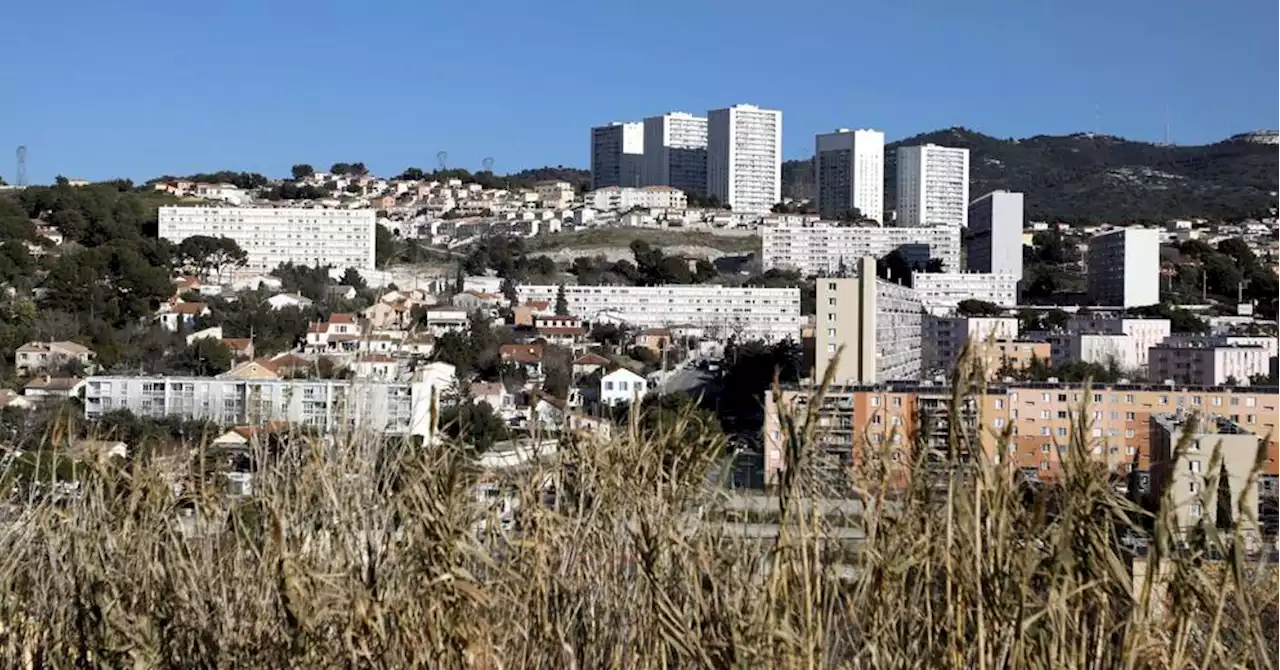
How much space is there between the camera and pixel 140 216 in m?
37.1

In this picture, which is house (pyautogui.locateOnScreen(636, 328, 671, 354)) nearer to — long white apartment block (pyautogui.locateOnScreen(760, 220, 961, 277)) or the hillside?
long white apartment block (pyautogui.locateOnScreen(760, 220, 961, 277))

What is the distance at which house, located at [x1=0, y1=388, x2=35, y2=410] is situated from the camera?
12.6m

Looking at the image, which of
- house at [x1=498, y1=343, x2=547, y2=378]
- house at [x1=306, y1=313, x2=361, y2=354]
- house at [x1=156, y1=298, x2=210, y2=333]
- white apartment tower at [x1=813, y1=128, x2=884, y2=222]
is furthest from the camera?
white apartment tower at [x1=813, y1=128, x2=884, y2=222]

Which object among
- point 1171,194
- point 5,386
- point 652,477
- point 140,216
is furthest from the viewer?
point 1171,194

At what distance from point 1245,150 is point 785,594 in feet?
270

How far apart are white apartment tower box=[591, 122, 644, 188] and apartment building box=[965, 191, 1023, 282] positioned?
25.4 metres

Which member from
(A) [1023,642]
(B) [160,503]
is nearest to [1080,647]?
(A) [1023,642]

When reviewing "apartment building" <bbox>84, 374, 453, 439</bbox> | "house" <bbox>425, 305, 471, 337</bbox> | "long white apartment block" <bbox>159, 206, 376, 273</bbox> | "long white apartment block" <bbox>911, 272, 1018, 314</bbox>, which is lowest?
"apartment building" <bbox>84, 374, 453, 439</bbox>

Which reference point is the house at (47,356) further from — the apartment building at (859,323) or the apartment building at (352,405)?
the apartment building at (352,405)


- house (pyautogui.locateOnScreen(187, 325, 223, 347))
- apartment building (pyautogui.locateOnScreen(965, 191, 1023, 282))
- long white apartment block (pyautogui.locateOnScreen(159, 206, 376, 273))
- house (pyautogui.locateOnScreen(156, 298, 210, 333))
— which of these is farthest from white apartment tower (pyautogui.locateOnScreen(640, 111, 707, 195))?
house (pyautogui.locateOnScreen(187, 325, 223, 347))

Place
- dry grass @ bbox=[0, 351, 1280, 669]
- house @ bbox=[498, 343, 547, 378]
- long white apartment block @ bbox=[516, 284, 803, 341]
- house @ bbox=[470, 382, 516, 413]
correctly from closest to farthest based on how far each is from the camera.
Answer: dry grass @ bbox=[0, 351, 1280, 669]
house @ bbox=[470, 382, 516, 413]
house @ bbox=[498, 343, 547, 378]
long white apartment block @ bbox=[516, 284, 803, 341]

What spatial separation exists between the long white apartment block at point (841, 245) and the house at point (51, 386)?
27166mm

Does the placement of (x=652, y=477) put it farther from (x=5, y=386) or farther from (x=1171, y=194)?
(x=1171, y=194)

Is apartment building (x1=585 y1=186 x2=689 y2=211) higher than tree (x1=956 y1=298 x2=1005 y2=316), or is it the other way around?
apartment building (x1=585 y1=186 x2=689 y2=211)
